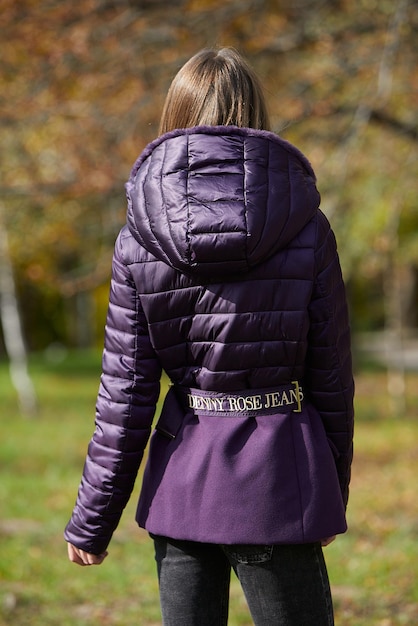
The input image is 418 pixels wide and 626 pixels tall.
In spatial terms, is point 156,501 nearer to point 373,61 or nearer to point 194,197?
point 194,197

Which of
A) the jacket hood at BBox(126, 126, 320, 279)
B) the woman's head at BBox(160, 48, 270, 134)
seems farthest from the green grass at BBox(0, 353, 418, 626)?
the woman's head at BBox(160, 48, 270, 134)

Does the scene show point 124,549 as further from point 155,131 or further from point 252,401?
point 252,401

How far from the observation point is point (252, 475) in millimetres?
2000

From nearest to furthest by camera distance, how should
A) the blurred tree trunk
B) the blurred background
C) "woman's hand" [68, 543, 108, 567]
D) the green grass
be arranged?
"woman's hand" [68, 543, 108, 567]
the green grass
the blurred background
the blurred tree trunk

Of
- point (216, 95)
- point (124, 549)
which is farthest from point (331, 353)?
point (124, 549)

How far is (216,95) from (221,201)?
274mm

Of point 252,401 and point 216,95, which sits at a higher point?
point 216,95

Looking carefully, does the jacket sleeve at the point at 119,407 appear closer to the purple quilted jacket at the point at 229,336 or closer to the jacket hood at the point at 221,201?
the purple quilted jacket at the point at 229,336

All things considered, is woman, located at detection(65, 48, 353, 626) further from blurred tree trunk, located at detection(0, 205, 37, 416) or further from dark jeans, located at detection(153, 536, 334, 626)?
blurred tree trunk, located at detection(0, 205, 37, 416)

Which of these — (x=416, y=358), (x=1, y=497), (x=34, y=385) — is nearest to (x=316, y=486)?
(x=1, y=497)

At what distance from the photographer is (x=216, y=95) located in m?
2.08

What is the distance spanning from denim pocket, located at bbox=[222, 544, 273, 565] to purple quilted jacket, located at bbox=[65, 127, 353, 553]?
0.04 metres

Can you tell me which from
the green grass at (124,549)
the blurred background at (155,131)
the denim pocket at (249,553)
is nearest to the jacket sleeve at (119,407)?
the denim pocket at (249,553)

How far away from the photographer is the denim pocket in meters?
2.01
